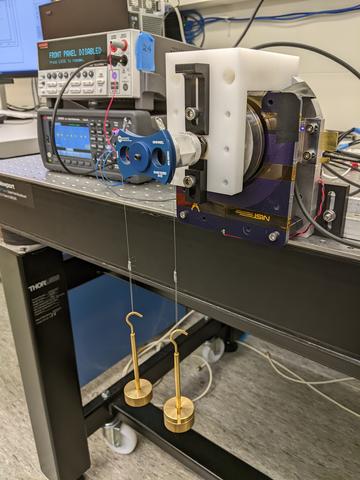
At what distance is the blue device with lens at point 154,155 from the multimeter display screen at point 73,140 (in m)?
0.33

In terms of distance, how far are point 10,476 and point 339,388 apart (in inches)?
41.6

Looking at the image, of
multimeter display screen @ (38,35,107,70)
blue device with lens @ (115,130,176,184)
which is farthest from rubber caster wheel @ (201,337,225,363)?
blue device with lens @ (115,130,176,184)

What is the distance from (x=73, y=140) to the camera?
2.30 feet

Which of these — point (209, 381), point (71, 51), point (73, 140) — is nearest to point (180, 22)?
point (71, 51)

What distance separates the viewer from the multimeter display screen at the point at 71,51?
69 centimetres

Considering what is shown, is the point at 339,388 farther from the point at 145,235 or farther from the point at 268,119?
the point at 268,119

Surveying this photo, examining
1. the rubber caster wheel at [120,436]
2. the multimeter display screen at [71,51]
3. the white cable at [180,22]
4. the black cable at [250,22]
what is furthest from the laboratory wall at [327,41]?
the rubber caster wheel at [120,436]

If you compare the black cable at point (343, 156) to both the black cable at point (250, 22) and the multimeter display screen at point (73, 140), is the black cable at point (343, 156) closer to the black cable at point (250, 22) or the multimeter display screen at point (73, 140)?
the multimeter display screen at point (73, 140)

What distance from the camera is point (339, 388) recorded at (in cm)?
135

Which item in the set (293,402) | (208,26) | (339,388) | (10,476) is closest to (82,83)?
(208,26)

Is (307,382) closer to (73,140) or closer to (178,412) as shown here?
(178,412)

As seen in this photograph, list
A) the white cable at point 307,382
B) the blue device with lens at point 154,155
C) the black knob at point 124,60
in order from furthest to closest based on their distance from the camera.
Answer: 1. the white cable at point 307,382
2. the black knob at point 124,60
3. the blue device with lens at point 154,155

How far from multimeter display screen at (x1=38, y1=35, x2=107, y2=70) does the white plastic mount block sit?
1.08 ft

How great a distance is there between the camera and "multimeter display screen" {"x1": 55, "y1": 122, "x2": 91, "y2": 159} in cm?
68
